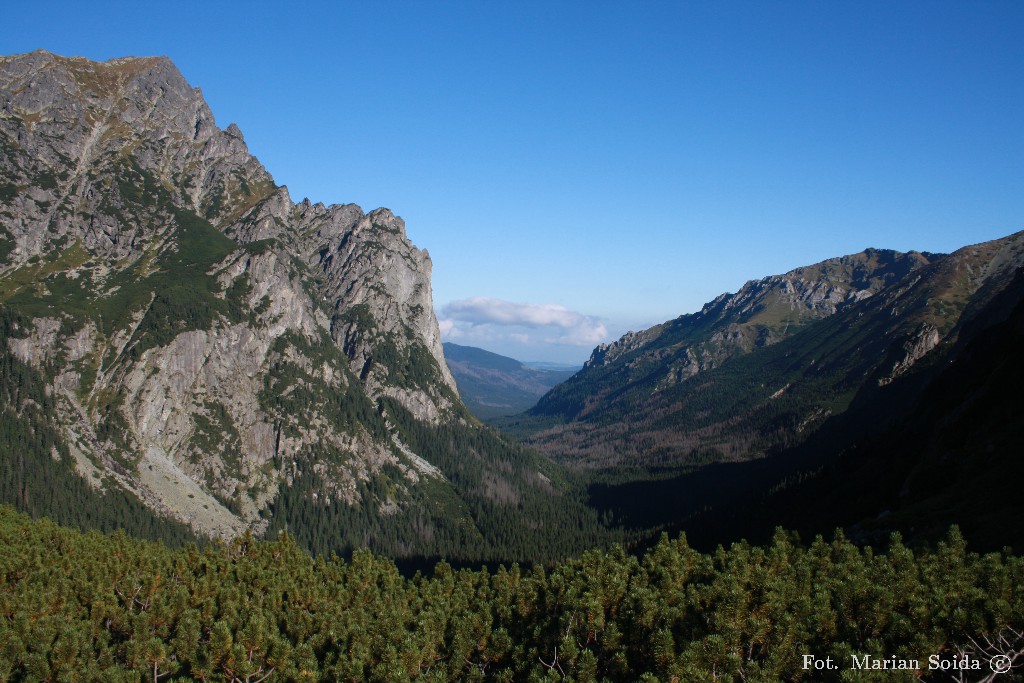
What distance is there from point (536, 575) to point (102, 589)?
41.6 metres

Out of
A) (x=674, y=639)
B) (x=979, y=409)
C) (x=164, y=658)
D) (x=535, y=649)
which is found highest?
(x=979, y=409)

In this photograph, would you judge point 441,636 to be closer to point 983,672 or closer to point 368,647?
point 368,647

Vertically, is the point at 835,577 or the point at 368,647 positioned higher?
the point at 835,577

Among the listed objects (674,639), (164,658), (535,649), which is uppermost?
(674,639)

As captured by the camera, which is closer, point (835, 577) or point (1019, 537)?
point (835, 577)

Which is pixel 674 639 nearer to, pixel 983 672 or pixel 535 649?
pixel 535 649

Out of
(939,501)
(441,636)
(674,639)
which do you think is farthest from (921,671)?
(939,501)

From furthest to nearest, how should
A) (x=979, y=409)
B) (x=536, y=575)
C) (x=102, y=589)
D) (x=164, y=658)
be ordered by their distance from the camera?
(x=979, y=409)
(x=536, y=575)
(x=102, y=589)
(x=164, y=658)

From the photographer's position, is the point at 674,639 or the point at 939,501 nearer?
the point at 674,639

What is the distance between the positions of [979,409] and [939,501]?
36.3 meters

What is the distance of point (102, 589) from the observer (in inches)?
2233

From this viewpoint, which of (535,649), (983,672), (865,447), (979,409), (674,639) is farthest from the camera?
(865,447)

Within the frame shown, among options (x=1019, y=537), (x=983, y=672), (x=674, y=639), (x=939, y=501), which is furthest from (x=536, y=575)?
(x=939, y=501)

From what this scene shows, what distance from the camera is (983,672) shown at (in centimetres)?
3000
